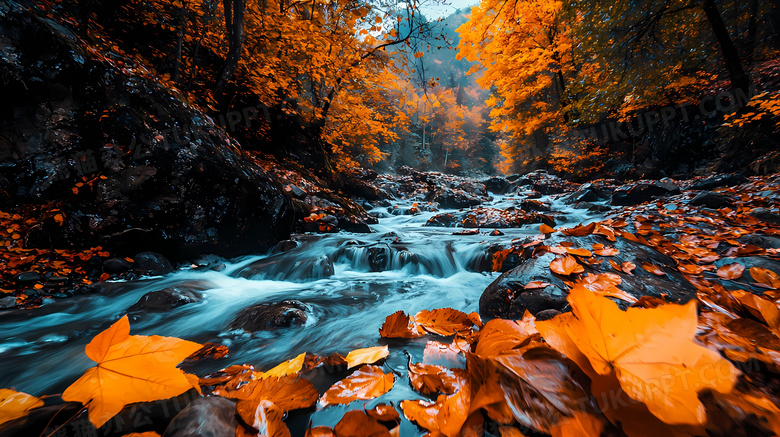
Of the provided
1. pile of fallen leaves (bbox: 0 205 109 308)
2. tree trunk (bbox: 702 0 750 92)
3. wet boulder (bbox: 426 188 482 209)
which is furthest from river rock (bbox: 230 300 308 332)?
tree trunk (bbox: 702 0 750 92)

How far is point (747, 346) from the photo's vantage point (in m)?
0.62

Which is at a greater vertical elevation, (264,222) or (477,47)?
(477,47)

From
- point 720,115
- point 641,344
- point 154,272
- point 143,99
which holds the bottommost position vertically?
point 154,272

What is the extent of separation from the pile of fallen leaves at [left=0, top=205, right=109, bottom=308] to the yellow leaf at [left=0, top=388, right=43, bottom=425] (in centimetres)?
280

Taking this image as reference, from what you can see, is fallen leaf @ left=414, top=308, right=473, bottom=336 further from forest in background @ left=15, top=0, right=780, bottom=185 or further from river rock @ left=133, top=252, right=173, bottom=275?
river rock @ left=133, top=252, right=173, bottom=275

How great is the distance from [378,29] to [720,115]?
32.7ft

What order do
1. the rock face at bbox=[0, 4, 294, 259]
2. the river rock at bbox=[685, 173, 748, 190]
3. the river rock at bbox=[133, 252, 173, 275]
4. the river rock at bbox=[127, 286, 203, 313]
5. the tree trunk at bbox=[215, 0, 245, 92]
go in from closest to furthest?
the river rock at bbox=[127, 286, 203, 313]
the rock face at bbox=[0, 4, 294, 259]
the river rock at bbox=[133, 252, 173, 275]
the river rock at bbox=[685, 173, 748, 190]
the tree trunk at bbox=[215, 0, 245, 92]

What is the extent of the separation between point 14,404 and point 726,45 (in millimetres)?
10415

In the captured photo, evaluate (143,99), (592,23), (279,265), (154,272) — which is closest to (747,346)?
(279,265)

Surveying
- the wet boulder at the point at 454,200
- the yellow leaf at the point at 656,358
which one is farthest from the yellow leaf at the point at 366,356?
the wet boulder at the point at 454,200

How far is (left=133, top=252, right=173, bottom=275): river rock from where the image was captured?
311cm

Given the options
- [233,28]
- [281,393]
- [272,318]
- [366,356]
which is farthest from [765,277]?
[233,28]

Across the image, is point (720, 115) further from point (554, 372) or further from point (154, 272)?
point (154, 272)

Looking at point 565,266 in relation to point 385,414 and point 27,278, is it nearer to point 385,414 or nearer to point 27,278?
point 385,414
